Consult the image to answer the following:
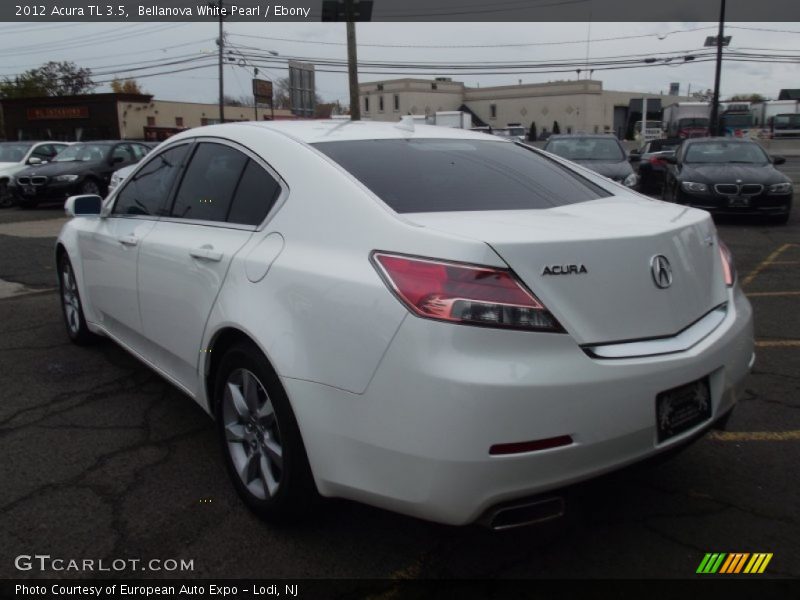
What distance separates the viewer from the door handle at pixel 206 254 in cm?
304

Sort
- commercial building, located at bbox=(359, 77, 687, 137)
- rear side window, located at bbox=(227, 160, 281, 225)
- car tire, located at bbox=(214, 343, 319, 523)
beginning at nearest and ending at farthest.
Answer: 1. car tire, located at bbox=(214, 343, 319, 523)
2. rear side window, located at bbox=(227, 160, 281, 225)
3. commercial building, located at bbox=(359, 77, 687, 137)

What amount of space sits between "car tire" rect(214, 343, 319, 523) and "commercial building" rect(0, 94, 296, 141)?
46.7 m

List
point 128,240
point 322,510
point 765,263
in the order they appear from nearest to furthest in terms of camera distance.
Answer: point 322,510 < point 128,240 < point 765,263

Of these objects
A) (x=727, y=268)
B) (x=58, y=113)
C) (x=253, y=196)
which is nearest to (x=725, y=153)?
(x=727, y=268)

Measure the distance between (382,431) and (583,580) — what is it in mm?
946

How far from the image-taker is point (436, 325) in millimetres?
2148

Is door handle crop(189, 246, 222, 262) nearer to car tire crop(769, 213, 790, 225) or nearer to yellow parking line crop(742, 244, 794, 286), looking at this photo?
yellow parking line crop(742, 244, 794, 286)

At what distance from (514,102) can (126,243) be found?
79.2m

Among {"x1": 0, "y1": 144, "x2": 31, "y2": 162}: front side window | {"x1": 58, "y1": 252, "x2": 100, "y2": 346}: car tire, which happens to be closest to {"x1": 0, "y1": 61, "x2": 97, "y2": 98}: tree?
{"x1": 0, "y1": 144, "x2": 31, "y2": 162}: front side window

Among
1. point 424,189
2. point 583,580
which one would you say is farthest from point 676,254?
point 583,580

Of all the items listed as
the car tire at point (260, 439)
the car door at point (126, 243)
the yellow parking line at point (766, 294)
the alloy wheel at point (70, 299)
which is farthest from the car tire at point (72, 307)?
the yellow parking line at point (766, 294)

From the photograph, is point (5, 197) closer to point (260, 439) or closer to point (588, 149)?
point (588, 149)

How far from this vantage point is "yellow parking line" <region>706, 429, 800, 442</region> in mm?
3588

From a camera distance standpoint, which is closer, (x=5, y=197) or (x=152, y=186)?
(x=152, y=186)
